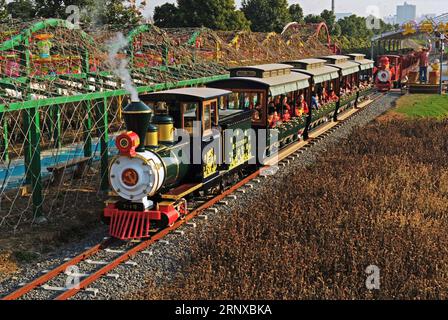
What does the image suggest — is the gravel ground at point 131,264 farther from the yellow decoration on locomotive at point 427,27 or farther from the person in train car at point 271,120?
the yellow decoration on locomotive at point 427,27

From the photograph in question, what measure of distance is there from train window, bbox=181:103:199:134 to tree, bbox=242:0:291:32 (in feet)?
180

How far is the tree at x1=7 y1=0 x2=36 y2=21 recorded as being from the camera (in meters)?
33.7

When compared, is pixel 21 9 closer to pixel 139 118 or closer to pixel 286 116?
pixel 286 116

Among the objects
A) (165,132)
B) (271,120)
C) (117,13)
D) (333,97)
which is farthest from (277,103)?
(117,13)

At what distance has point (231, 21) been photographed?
50.9 meters

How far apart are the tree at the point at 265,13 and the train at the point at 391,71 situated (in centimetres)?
2065

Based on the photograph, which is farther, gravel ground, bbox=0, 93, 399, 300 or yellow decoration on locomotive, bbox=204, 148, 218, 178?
yellow decoration on locomotive, bbox=204, 148, 218, 178

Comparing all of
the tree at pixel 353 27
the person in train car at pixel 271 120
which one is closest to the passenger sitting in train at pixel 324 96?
the person in train car at pixel 271 120

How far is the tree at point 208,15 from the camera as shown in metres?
49.7

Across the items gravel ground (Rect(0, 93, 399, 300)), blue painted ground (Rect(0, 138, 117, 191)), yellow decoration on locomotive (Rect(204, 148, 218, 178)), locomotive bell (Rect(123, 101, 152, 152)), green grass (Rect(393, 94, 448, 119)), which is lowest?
gravel ground (Rect(0, 93, 399, 300))

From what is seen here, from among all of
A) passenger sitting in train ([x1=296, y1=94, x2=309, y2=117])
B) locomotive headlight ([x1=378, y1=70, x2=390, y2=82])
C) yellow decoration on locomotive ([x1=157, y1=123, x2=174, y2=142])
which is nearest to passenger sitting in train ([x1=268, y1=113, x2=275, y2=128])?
passenger sitting in train ([x1=296, y1=94, x2=309, y2=117])

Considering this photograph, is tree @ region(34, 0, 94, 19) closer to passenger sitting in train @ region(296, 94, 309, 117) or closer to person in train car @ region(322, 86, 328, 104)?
person in train car @ region(322, 86, 328, 104)

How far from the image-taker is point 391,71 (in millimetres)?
40531
